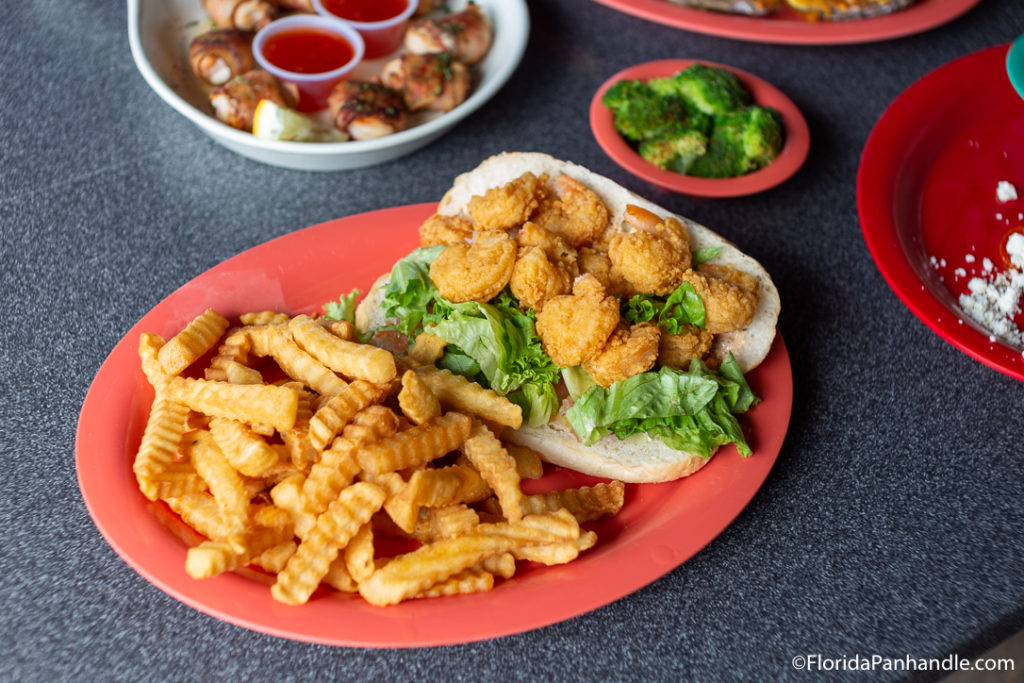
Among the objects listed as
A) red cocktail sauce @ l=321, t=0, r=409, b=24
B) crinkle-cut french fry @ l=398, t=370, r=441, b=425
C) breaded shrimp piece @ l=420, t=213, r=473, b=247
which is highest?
red cocktail sauce @ l=321, t=0, r=409, b=24

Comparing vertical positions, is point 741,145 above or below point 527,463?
above

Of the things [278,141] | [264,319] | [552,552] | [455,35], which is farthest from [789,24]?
[552,552]

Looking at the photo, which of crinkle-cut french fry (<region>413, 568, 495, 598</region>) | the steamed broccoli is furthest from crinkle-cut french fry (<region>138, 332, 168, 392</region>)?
the steamed broccoli

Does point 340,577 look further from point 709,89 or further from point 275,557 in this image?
point 709,89

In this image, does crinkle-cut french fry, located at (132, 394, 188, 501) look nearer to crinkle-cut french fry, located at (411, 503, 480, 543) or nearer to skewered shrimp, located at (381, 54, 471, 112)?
crinkle-cut french fry, located at (411, 503, 480, 543)

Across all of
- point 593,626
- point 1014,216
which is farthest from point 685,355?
point 1014,216

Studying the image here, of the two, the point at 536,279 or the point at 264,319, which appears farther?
the point at 264,319
